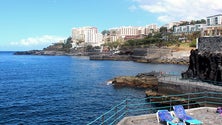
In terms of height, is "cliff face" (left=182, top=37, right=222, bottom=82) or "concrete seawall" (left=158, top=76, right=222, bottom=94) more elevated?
"cliff face" (left=182, top=37, right=222, bottom=82)

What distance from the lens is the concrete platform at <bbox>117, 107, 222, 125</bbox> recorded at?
15436mm

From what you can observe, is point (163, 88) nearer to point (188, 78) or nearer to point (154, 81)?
point (188, 78)

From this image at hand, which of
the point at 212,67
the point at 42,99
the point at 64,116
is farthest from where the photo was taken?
the point at 42,99

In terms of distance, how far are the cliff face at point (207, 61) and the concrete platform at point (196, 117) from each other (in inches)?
542

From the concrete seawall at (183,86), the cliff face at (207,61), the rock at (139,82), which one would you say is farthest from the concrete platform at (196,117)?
the rock at (139,82)

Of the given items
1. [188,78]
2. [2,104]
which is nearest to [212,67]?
[188,78]

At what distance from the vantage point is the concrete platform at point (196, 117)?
15436 millimetres

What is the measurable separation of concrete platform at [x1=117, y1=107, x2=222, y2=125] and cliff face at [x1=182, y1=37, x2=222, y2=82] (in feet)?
45.1

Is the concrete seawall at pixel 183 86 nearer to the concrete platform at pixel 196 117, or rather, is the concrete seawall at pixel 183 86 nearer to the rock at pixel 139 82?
the concrete platform at pixel 196 117

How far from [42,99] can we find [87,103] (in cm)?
709

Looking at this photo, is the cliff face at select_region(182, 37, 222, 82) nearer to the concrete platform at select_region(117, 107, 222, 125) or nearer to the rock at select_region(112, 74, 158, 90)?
the rock at select_region(112, 74, 158, 90)

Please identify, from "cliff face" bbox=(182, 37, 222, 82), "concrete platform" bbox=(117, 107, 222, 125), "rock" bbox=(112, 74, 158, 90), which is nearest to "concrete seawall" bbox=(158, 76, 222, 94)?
"cliff face" bbox=(182, 37, 222, 82)

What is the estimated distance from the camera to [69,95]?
144 ft

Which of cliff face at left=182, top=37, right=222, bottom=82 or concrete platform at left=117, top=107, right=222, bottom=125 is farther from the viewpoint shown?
cliff face at left=182, top=37, right=222, bottom=82
